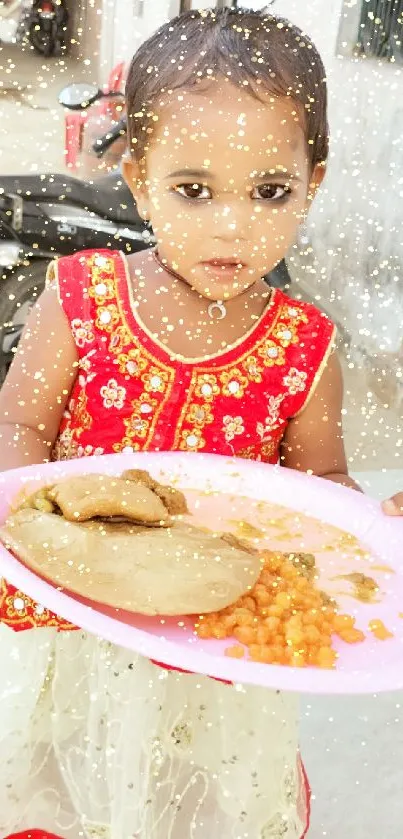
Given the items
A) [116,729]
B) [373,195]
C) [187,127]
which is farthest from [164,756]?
[373,195]

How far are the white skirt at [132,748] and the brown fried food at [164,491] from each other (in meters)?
0.16

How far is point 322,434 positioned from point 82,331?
31 centimetres

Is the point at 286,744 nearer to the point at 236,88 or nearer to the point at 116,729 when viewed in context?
the point at 116,729

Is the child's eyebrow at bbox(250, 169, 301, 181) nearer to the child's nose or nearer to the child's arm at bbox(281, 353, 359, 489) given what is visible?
the child's nose

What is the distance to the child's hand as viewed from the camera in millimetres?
888

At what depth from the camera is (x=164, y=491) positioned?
851 mm

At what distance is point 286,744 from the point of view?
963mm

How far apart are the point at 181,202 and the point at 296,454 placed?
364mm

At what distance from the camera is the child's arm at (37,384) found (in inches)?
37.2

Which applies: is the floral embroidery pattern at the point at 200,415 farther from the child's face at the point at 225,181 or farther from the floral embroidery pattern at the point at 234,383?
the child's face at the point at 225,181

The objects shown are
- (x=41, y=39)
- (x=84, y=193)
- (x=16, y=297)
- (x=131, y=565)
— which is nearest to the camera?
(x=131, y=565)

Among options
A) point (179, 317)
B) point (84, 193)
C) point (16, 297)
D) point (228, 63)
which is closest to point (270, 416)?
point (179, 317)

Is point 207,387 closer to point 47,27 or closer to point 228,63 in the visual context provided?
point 228,63

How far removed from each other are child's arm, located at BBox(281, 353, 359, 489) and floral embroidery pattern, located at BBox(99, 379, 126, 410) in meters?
0.21
